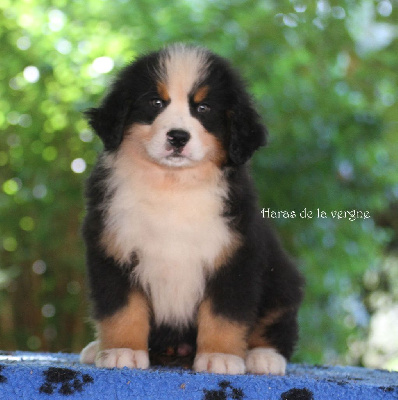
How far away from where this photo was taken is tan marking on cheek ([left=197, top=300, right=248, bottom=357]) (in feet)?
8.23

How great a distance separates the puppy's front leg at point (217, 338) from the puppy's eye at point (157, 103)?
819mm

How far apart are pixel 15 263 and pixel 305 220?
2.22 metres

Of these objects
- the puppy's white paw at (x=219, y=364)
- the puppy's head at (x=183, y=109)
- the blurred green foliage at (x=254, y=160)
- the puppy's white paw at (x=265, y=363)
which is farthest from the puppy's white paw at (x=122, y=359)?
the blurred green foliage at (x=254, y=160)

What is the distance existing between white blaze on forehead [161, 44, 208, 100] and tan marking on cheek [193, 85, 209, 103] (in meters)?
0.03

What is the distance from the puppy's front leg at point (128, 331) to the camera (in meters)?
2.47

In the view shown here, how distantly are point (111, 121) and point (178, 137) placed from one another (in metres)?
0.35

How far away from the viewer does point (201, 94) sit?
260cm

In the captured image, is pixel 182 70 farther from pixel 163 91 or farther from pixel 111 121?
pixel 111 121

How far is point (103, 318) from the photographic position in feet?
8.32

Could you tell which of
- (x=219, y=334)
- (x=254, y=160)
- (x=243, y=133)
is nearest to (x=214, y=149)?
(x=243, y=133)

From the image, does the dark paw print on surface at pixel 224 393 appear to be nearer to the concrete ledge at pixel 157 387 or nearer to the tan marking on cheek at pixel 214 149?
the concrete ledge at pixel 157 387

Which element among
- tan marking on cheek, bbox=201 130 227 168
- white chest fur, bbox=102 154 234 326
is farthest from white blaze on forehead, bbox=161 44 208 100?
white chest fur, bbox=102 154 234 326

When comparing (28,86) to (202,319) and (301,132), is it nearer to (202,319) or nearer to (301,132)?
(301,132)

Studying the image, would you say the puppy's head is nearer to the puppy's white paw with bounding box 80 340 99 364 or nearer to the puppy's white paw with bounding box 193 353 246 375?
the puppy's white paw with bounding box 193 353 246 375
